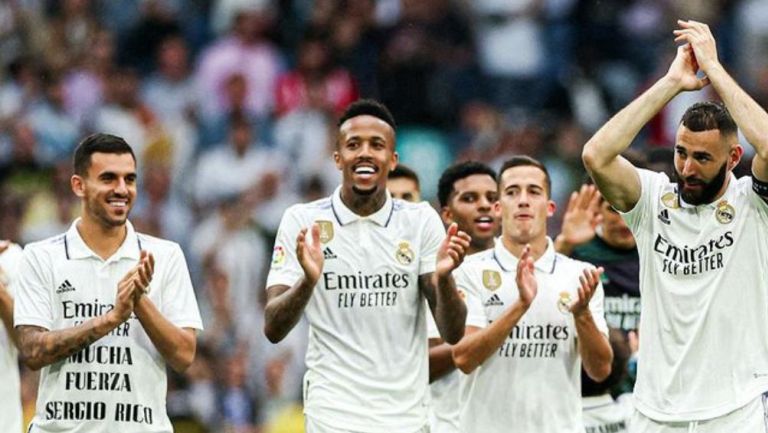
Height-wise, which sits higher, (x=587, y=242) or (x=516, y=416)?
(x=587, y=242)

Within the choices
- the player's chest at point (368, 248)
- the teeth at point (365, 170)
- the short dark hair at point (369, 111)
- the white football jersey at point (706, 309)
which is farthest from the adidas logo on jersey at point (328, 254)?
the white football jersey at point (706, 309)

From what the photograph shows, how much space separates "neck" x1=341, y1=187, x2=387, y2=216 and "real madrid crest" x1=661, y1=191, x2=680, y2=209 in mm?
1648

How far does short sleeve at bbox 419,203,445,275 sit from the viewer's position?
1016cm

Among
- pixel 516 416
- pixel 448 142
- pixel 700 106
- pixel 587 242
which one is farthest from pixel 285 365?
pixel 700 106

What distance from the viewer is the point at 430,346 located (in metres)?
11.2

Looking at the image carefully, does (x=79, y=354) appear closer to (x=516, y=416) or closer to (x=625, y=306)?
(x=516, y=416)

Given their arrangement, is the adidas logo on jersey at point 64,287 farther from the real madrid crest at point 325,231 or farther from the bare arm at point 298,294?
the real madrid crest at point 325,231

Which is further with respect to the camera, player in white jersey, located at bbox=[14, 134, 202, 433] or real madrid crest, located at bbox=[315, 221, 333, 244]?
real madrid crest, located at bbox=[315, 221, 333, 244]

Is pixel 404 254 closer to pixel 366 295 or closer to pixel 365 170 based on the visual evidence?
pixel 366 295

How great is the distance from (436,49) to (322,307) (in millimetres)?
8286

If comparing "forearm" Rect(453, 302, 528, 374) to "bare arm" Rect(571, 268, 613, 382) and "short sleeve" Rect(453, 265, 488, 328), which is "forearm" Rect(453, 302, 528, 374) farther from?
"bare arm" Rect(571, 268, 613, 382)

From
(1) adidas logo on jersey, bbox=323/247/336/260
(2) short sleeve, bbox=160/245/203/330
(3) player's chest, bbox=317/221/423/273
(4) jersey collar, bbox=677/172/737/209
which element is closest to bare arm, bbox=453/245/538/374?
(3) player's chest, bbox=317/221/423/273

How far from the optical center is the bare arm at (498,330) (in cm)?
997

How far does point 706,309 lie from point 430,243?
174cm
